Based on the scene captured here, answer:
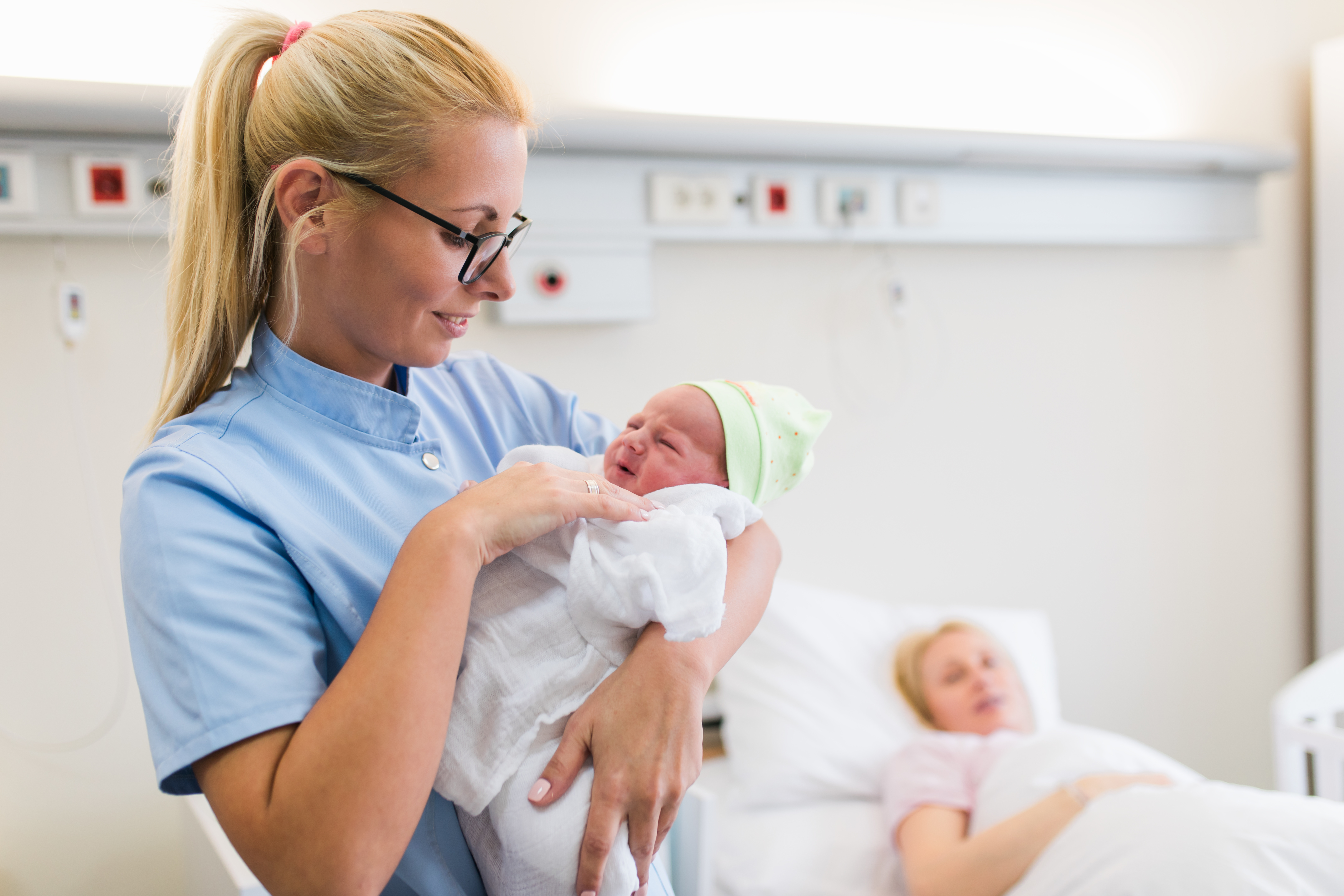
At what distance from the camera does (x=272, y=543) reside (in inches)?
35.6

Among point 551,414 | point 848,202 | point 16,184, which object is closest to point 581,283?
point 848,202

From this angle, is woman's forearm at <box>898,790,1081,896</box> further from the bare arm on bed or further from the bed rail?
the bed rail

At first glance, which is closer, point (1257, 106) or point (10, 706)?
point (10, 706)

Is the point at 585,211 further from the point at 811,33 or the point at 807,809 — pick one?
the point at 807,809

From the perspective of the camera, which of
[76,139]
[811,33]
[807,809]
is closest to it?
[76,139]

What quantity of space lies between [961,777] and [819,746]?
0.31 metres

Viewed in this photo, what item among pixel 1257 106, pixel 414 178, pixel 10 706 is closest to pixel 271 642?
pixel 414 178

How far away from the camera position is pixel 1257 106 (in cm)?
296

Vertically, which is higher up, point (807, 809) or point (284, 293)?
point (284, 293)

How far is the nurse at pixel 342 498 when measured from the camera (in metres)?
0.80

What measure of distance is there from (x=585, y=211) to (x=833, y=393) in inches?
32.7

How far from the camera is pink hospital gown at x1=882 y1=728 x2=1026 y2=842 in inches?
77.2

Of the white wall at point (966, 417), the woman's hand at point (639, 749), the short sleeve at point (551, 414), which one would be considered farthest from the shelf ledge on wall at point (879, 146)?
the woman's hand at point (639, 749)

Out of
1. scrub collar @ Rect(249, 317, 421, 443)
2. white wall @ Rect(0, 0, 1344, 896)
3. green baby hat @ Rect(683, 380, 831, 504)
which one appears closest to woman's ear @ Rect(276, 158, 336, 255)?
scrub collar @ Rect(249, 317, 421, 443)
